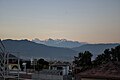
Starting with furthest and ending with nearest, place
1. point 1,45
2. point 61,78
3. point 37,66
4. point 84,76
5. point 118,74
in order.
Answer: point 37,66, point 61,78, point 84,76, point 118,74, point 1,45

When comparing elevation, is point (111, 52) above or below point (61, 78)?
above

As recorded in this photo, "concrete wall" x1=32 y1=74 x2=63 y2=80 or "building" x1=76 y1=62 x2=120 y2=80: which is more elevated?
"building" x1=76 y1=62 x2=120 y2=80

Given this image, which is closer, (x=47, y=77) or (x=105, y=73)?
(x=105, y=73)

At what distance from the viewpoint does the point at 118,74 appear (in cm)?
2042

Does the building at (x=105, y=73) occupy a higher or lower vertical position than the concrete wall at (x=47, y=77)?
higher

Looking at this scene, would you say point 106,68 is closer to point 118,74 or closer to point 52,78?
point 118,74

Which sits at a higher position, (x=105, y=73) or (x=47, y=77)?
(x=105, y=73)

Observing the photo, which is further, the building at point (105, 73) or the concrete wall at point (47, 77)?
the concrete wall at point (47, 77)

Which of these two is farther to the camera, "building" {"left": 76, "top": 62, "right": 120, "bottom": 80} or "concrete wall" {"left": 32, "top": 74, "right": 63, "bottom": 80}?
"concrete wall" {"left": 32, "top": 74, "right": 63, "bottom": 80}

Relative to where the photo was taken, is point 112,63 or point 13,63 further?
point 13,63

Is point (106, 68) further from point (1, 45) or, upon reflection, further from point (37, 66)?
point (37, 66)

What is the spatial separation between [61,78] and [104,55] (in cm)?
2767

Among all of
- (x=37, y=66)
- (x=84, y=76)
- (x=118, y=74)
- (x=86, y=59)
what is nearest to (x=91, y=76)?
(x=84, y=76)

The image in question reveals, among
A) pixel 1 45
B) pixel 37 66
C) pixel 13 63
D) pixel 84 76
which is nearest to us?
pixel 1 45
